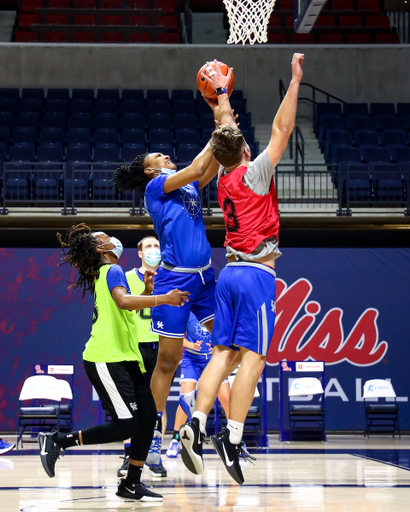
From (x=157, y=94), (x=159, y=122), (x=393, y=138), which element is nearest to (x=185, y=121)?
(x=159, y=122)

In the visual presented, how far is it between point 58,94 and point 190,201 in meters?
11.5

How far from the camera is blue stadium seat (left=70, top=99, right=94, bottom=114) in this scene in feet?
48.6

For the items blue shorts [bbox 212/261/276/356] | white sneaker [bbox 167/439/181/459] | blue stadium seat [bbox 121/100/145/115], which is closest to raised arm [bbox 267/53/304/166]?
blue shorts [bbox 212/261/276/356]

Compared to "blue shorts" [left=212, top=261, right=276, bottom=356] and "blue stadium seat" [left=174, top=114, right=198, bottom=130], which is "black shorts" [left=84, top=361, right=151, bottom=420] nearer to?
"blue shorts" [left=212, top=261, right=276, bottom=356]

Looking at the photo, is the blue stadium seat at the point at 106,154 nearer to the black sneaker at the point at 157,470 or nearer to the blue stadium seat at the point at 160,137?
the blue stadium seat at the point at 160,137

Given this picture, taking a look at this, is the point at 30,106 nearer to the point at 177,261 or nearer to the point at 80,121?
the point at 80,121

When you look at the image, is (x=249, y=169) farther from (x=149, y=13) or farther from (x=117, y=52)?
(x=149, y=13)

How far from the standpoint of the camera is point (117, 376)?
4215mm

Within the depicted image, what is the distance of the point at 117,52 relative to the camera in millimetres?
16469

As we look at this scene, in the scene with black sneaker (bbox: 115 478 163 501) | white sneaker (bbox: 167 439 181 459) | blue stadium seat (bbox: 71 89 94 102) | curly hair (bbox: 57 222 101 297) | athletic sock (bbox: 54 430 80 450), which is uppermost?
blue stadium seat (bbox: 71 89 94 102)

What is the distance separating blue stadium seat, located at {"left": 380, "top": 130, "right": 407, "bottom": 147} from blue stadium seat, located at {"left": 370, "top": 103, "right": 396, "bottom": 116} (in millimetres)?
1242

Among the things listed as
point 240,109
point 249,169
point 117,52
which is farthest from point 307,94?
point 249,169

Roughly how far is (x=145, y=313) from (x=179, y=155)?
638cm

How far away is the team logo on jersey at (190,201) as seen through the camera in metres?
4.77
